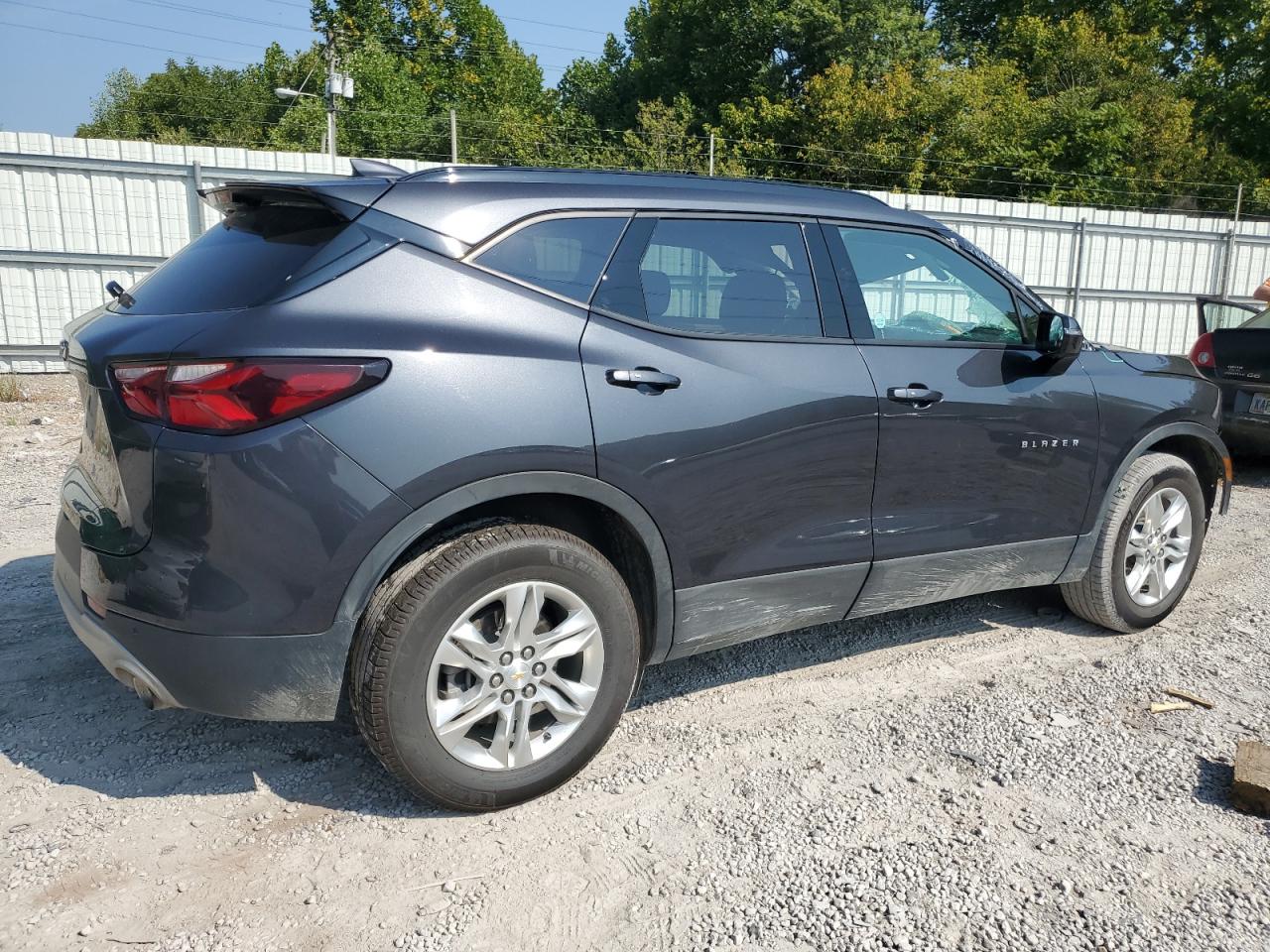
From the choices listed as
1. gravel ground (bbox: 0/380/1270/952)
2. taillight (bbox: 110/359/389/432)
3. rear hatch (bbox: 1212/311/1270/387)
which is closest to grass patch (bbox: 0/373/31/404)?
gravel ground (bbox: 0/380/1270/952)

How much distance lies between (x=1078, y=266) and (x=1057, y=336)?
13513mm

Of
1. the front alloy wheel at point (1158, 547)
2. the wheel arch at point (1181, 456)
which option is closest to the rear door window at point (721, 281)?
the wheel arch at point (1181, 456)

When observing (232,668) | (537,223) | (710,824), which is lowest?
(710,824)

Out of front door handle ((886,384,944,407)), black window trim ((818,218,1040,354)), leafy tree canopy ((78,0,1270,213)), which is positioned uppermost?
Result: leafy tree canopy ((78,0,1270,213))

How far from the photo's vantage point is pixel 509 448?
2.62m

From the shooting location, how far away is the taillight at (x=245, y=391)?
2389 mm

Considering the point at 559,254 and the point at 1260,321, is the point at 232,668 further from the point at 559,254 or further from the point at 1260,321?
the point at 1260,321

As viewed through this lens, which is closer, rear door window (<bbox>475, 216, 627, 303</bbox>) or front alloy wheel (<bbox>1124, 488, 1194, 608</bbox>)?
rear door window (<bbox>475, 216, 627, 303</bbox>)

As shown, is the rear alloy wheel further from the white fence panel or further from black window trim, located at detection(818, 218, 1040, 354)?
the white fence panel

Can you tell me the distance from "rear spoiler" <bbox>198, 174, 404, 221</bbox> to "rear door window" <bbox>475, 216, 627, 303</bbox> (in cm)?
35

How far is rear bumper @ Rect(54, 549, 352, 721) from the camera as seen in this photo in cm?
249

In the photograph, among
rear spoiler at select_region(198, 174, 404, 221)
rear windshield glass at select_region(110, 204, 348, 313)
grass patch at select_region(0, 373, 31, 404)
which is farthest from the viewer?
grass patch at select_region(0, 373, 31, 404)

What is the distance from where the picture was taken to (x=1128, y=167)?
103 feet

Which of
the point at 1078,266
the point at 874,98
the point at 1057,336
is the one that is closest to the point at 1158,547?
the point at 1057,336
